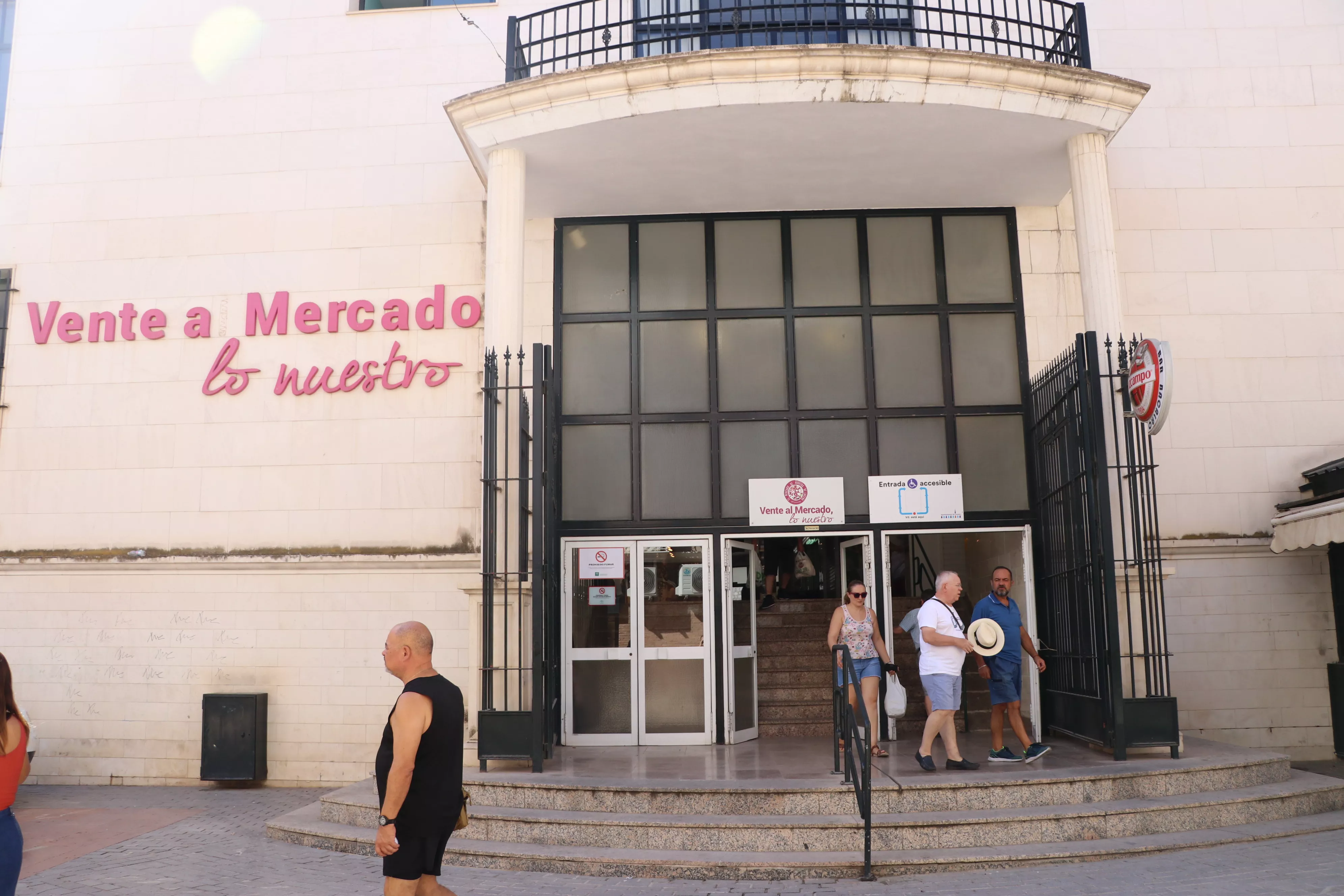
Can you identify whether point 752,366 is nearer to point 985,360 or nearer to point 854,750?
point 985,360

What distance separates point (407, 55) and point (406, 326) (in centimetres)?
309

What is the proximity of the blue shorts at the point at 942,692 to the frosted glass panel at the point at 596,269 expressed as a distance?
507cm

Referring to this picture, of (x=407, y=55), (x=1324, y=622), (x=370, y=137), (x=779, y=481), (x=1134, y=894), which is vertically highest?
(x=407, y=55)

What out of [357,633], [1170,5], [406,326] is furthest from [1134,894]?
[1170,5]

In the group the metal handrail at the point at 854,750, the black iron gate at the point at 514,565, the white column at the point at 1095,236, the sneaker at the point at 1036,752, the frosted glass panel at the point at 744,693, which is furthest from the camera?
the frosted glass panel at the point at 744,693

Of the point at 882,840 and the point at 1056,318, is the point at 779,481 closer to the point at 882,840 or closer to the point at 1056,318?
the point at 1056,318

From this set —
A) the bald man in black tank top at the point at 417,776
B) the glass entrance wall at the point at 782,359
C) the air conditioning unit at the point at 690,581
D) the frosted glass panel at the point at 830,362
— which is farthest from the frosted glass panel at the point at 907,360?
the bald man in black tank top at the point at 417,776

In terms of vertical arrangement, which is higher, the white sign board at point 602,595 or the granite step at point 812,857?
the white sign board at point 602,595

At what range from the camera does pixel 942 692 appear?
25.3 feet

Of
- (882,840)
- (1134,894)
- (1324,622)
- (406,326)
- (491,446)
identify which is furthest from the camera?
(406,326)

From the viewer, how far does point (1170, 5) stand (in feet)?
36.0

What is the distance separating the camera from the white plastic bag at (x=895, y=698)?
27.6ft

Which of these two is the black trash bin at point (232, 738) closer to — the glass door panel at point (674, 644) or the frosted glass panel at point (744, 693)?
the glass door panel at point (674, 644)

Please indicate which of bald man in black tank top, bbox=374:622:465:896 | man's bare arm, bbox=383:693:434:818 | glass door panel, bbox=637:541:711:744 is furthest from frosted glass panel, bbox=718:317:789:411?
man's bare arm, bbox=383:693:434:818
